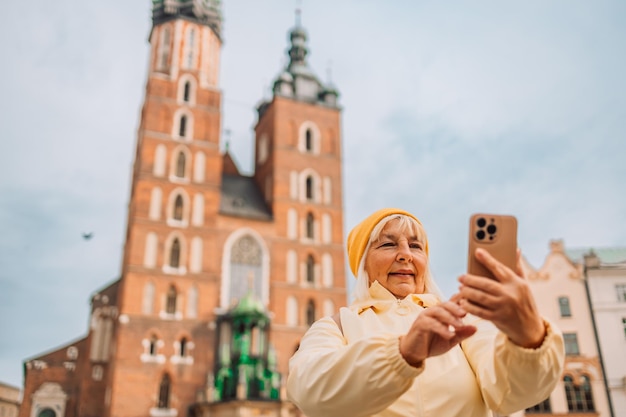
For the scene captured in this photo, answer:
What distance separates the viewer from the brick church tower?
22953 millimetres

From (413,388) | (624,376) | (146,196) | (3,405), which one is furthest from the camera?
(3,405)

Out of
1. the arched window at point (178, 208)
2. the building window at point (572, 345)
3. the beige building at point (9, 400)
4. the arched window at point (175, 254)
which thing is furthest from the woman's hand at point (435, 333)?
the beige building at point (9, 400)

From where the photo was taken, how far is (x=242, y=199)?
2806cm

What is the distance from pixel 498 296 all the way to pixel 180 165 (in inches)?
1034

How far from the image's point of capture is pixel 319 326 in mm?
2070

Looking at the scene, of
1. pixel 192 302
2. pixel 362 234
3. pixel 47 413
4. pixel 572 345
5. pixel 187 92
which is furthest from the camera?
pixel 187 92

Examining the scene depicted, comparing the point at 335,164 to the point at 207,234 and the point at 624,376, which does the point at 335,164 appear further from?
the point at 624,376

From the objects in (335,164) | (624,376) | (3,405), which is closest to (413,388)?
(624,376)

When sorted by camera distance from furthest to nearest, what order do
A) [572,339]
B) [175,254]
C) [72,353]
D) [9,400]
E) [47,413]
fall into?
[9,400], [72,353], [175,254], [47,413], [572,339]

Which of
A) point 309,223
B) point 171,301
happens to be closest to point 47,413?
point 171,301

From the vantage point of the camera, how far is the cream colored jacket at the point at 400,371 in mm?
1573

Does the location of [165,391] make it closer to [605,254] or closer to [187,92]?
[187,92]

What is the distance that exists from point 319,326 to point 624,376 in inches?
610

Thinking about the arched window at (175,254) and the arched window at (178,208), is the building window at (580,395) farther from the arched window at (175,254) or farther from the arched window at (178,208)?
the arched window at (178,208)
